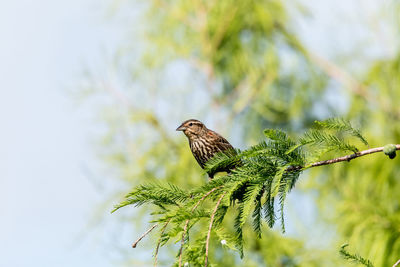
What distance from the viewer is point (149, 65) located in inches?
403

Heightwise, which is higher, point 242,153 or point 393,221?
point 393,221

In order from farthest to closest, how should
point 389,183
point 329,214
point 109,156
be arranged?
point 109,156, point 329,214, point 389,183

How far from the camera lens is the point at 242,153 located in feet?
8.96

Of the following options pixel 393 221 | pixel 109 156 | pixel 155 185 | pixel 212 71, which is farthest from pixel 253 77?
pixel 155 185

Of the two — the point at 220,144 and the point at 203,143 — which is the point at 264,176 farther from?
the point at 220,144

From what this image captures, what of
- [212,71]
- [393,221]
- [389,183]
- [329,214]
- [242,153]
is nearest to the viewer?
[242,153]

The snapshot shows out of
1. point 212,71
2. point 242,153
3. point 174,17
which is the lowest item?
point 242,153

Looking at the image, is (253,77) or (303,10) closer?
(253,77)

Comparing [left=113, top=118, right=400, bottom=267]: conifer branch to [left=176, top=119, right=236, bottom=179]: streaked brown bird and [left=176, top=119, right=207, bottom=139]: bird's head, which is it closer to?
[left=176, top=119, right=236, bottom=179]: streaked brown bird

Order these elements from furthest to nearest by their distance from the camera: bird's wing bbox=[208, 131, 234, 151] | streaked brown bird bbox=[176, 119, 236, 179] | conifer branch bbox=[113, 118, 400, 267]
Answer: bird's wing bbox=[208, 131, 234, 151]
streaked brown bird bbox=[176, 119, 236, 179]
conifer branch bbox=[113, 118, 400, 267]

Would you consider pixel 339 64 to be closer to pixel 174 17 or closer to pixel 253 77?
pixel 253 77

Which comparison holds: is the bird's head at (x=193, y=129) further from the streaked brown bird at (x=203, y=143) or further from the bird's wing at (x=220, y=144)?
the bird's wing at (x=220, y=144)

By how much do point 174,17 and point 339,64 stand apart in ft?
9.17

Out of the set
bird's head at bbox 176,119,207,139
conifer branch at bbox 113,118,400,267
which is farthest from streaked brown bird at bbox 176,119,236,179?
conifer branch at bbox 113,118,400,267
